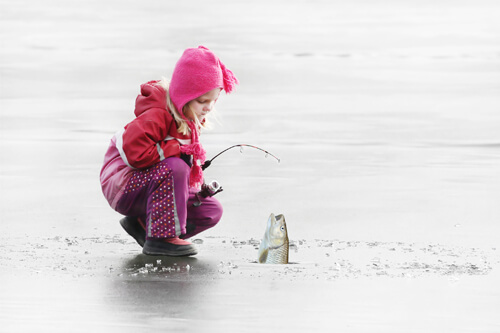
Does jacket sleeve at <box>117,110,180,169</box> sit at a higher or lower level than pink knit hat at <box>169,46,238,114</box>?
lower

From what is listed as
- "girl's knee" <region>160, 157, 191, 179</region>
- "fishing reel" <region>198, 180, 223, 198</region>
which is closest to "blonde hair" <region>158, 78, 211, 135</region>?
"girl's knee" <region>160, 157, 191, 179</region>

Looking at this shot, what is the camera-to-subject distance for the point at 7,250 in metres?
6.44

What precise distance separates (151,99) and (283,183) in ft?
8.89

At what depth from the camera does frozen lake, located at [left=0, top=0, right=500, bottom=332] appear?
205 inches

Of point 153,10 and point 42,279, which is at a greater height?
point 153,10

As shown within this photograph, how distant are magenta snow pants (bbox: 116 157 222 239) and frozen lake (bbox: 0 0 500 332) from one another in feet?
0.61

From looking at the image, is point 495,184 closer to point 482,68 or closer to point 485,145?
point 485,145

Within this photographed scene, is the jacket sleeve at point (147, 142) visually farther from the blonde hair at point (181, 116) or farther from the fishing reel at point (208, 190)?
the fishing reel at point (208, 190)

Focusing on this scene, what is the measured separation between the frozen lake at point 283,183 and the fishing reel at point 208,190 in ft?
1.01

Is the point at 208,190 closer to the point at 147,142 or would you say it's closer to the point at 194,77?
the point at 147,142

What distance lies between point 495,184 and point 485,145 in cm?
214

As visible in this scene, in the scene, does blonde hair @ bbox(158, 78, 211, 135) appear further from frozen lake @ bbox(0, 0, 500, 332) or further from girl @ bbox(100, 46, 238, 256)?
frozen lake @ bbox(0, 0, 500, 332)

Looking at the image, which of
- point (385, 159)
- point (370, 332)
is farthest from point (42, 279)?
point (385, 159)

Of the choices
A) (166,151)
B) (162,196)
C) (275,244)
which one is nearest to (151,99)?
(166,151)
